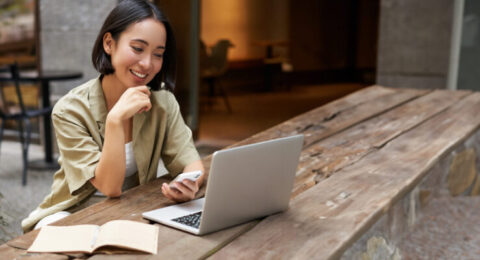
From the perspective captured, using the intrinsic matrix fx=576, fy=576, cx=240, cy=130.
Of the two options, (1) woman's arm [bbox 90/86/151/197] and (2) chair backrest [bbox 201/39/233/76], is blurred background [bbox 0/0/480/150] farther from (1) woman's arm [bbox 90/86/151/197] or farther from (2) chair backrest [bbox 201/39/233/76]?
(1) woman's arm [bbox 90/86/151/197]

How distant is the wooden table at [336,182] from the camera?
→ 1387 millimetres

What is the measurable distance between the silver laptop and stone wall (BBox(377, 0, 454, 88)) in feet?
11.9

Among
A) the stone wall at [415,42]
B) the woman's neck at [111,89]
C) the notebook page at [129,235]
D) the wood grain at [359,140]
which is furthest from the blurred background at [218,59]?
the wood grain at [359,140]

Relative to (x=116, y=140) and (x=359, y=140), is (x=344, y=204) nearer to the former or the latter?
(x=116, y=140)

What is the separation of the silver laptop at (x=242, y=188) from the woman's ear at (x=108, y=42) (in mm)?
541

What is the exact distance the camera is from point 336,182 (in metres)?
2.01

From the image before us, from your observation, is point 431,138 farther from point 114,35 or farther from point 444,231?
point 114,35

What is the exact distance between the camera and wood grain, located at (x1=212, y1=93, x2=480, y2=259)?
139 centimetres

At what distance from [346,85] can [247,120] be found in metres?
4.87

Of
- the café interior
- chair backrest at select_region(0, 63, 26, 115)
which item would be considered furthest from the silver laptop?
the café interior

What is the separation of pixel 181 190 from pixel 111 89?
0.45 meters

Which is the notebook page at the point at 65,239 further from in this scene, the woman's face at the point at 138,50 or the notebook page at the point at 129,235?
the woman's face at the point at 138,50

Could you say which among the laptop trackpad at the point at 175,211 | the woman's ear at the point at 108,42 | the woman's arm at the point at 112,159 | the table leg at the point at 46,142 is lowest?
the table leg at the point at 46,142

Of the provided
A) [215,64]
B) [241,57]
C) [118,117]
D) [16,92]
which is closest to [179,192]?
[118,117]
